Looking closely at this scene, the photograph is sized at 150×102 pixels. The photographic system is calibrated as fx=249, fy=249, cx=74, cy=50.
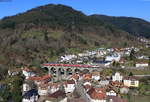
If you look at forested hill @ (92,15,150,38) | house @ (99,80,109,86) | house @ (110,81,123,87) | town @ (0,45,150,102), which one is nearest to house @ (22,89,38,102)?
town @ (0,45,150,102)

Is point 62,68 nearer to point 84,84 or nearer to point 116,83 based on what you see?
point 84,84

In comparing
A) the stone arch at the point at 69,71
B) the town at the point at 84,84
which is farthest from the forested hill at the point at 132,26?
the town at the point at 84,84

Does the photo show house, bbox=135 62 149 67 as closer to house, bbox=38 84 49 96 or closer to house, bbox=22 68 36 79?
house, bbox=22 68 36 79

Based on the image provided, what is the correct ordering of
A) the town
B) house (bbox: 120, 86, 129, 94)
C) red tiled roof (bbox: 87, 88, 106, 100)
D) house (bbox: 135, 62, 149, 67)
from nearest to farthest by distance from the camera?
red tiled roof (bbox: 87, 88, 106, 100) → the town → house (bbox: 120, 86, 129, 94) → house (bbox: 135, 62, 149, 67)

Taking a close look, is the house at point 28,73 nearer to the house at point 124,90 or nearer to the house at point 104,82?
the house at point 104,82

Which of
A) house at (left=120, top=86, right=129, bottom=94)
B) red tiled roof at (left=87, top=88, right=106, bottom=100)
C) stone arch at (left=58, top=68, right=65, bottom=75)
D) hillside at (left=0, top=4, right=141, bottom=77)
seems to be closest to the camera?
red tiled roof at (left=87, top=88, right=106, bottom=100)

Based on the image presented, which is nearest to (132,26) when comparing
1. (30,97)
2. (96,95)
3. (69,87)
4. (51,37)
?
(51,37)

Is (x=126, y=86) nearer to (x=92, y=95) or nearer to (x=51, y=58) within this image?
(x=92, y=95)

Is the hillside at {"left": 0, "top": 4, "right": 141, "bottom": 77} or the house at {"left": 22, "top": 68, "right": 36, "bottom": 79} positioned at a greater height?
the hillside at {"left": 0, "top": 4, "right": 141, "bottom": 77}
